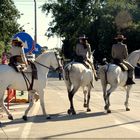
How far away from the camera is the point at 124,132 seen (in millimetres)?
12359

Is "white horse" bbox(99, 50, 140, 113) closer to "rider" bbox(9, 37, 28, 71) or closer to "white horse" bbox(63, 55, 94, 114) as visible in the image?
"white horse" bbox(63, 55, 94, 114)

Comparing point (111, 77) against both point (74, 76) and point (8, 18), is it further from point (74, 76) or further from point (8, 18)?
point (8, 18)

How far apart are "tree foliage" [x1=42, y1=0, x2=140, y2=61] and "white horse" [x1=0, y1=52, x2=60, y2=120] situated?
4536cm

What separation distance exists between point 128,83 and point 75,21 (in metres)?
62.4

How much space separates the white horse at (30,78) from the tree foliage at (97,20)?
149ft

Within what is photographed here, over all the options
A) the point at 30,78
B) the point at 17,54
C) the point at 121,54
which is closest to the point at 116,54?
the point at 121,54

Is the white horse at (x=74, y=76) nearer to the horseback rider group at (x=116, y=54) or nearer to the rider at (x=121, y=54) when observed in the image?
the horseback rider group at (x=116, y=54)

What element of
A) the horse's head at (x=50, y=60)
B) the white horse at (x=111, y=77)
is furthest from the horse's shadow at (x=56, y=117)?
the horse's head at (x=50, y=60)

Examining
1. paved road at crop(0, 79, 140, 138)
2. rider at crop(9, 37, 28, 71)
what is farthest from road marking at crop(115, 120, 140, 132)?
rider at crop(9, 37, 28, 71)

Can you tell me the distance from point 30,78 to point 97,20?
58.8 meters

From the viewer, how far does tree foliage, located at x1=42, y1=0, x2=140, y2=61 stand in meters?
65.0

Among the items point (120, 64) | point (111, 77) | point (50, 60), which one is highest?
point (50, 60)

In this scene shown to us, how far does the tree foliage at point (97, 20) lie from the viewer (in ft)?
213

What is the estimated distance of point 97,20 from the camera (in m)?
73.0
